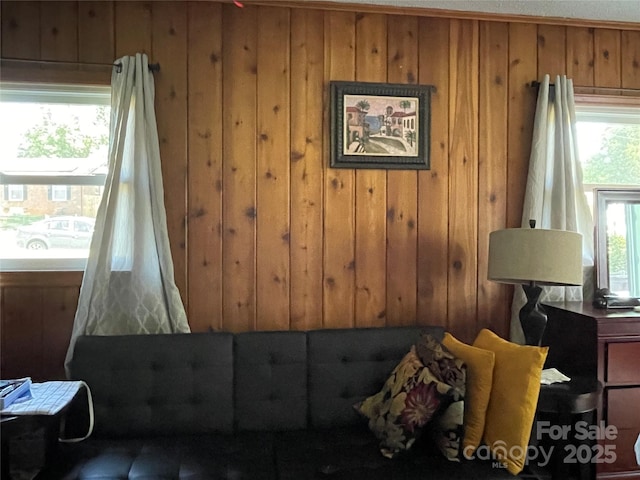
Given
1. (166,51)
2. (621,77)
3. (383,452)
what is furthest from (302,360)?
(621,77)

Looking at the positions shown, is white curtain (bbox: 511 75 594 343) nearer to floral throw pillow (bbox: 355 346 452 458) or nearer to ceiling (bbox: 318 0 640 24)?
ceiling (bbox: 318 0 640 24)

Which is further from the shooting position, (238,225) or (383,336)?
(238,225)

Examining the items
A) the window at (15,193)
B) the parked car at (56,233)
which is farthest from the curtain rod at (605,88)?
the window at (15,193)

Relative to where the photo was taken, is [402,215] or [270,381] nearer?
[270,381]

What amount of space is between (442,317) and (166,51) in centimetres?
202

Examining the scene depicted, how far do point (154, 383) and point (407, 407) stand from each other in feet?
3.66

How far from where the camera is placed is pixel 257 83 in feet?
8.77

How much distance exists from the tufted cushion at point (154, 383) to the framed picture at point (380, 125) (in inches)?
47.7

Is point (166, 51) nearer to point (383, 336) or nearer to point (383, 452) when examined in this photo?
point (383, 336)

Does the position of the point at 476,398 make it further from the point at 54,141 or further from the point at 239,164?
the point at 54,141

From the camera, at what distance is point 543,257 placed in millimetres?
2352

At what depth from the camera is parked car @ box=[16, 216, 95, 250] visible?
2.65 m

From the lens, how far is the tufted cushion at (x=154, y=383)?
7.47 ft

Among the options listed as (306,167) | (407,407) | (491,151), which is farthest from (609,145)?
(407,407)
